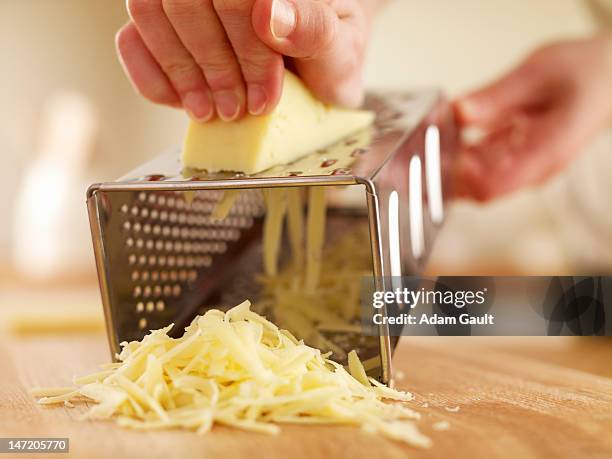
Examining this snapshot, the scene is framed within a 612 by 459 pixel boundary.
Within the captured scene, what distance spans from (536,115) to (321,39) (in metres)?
1.13

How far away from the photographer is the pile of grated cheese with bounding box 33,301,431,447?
79cm

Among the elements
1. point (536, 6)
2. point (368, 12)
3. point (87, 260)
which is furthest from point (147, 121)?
point (368, 12)

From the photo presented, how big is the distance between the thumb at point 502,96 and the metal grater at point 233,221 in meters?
0.38

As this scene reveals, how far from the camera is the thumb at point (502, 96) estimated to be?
1.84 meters

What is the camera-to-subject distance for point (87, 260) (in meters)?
3.55

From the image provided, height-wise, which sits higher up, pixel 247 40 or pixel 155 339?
pixel 247 40

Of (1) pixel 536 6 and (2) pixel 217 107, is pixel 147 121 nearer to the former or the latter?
(1) pixel 536 6

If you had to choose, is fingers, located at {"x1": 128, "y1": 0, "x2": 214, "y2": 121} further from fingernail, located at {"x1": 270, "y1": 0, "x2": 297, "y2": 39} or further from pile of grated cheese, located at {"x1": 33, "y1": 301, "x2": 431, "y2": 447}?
pile of grated cheese, located at {"x1": 33, "y1": 301, "x2": 431, "y2": 447}

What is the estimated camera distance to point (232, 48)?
0.93 m

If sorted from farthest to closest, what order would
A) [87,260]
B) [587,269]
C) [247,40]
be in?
1. [87,260]
2. [587,269]
3. [247,40]

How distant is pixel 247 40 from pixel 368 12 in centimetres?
41

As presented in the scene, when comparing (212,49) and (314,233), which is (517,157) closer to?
(314,233)

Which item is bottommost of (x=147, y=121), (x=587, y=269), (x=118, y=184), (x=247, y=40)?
(x=587, y=269)

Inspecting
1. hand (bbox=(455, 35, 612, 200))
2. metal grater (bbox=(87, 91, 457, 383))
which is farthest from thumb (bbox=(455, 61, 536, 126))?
metal grater (bbox=(87, 91, 457, 383))
